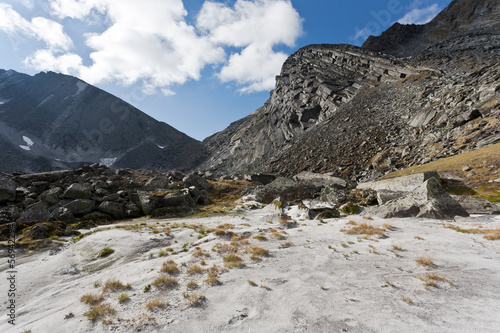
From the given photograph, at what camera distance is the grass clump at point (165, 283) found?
708cm

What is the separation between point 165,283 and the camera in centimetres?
717

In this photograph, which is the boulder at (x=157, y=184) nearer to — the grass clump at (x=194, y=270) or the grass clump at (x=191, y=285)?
the grass clump at (x=194, y=270)

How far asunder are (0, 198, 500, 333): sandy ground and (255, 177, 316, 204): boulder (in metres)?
12.8

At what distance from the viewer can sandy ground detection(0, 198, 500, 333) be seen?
502 centimetres

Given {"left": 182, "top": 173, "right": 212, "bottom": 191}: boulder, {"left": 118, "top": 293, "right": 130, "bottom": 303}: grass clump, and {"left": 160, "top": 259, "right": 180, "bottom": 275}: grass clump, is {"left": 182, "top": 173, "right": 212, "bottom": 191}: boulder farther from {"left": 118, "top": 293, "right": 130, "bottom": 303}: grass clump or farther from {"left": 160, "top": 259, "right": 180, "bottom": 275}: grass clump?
{"left": 118, "top": 293, "right": 130, "bottom": 303}: grass clump

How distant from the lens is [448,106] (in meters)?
31.0

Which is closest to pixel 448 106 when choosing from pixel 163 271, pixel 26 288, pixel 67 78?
pixel 163 271

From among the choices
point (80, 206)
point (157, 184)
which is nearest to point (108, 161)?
point (157, 184)

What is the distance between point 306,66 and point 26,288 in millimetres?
96686

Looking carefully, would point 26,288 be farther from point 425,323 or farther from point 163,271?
point 425,323

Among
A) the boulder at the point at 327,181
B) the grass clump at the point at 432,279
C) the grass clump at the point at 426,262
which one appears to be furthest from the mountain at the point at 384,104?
the grass clump at the point at 432,279

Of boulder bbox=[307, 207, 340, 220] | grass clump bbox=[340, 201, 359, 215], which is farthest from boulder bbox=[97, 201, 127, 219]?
grass clump bbox=[340, 201, 359, 215]

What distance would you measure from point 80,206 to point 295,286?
20630 mm

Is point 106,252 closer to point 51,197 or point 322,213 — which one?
point 51,197
